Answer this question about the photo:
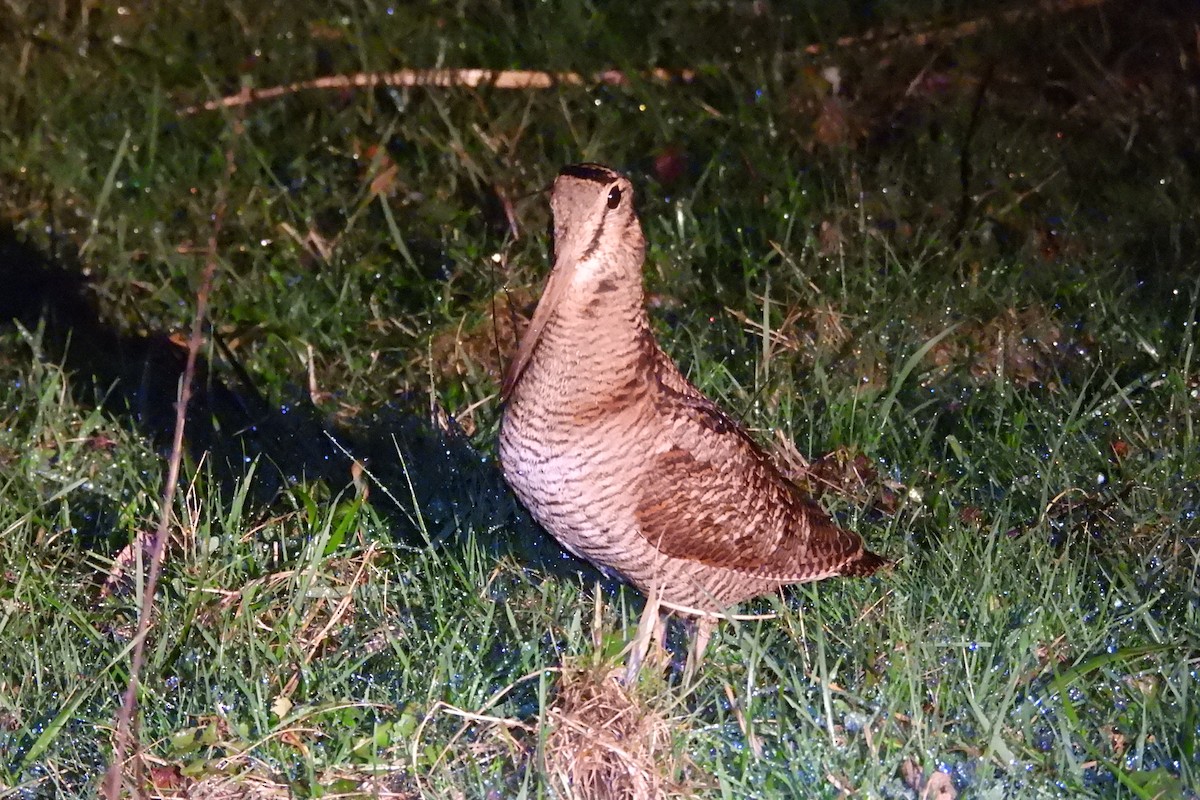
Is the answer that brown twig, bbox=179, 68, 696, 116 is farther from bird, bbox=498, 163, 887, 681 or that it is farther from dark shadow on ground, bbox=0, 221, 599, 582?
bird, bbox=498, 163, 887, 681

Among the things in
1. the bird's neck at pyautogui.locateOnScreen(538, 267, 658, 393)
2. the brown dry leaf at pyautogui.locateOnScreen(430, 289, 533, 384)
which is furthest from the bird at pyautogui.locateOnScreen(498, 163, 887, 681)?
the brown dry leaf at pyautogui.locateOnScreen(430, 289, 533, 384)

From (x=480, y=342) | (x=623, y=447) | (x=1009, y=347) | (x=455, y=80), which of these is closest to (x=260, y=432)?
(x=480, y=342)

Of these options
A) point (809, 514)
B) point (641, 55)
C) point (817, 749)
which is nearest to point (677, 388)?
point (809, 514)

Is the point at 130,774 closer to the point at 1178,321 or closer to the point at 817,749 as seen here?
the point at 817,749

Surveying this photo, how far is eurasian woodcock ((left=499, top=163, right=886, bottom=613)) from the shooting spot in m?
3.33

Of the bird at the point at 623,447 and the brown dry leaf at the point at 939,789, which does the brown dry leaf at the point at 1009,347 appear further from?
the brown dry leaf at the point at 939,789

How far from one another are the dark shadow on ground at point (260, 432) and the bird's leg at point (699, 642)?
43cm

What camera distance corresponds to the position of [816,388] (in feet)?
15.1

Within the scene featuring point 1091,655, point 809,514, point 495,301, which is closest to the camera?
point 1091,655

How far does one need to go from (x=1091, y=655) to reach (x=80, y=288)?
369 cm

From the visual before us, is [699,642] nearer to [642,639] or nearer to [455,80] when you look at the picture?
[642,639]

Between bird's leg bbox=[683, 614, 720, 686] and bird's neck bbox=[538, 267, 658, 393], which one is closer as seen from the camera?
bird's neck bbox=[538, 267, 658, 393]

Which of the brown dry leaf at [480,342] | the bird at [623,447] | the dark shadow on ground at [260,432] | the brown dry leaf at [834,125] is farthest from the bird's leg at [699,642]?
the brown dry leaf at [834,125]

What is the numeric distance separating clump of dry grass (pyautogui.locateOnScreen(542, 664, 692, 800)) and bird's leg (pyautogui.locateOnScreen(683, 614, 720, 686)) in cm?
23
